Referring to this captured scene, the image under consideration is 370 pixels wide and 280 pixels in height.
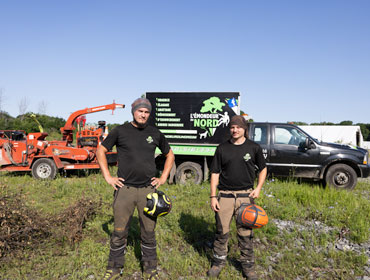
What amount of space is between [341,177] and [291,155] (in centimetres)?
148

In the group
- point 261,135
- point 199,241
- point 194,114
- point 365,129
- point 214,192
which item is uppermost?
point 365,129

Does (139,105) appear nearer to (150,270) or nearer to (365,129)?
(150,270)

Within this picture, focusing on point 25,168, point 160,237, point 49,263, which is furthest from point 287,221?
point 25,168

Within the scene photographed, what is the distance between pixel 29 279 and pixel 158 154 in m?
5.02

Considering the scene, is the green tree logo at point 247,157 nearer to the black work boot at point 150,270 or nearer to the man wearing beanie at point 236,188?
the man wearing beanie at point 236,188

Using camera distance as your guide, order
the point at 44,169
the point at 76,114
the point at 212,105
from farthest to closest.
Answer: the point at 76,114 → the point at 44,169 → the point at 212,105

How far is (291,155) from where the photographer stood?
7523 millimetres

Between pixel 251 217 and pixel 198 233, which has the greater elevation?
pixel 251 217

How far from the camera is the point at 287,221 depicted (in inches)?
193

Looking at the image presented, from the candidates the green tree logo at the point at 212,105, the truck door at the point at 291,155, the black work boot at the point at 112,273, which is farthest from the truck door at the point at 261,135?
the black work boot at the point at 112,273

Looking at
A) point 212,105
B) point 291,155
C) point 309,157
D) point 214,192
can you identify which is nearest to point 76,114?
point 212,105

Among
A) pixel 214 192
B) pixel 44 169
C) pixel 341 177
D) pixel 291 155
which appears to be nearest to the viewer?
pixel 214 192

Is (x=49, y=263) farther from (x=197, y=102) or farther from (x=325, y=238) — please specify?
(x=197, y=102)

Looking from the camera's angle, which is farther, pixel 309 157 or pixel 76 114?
pixel 76 114
